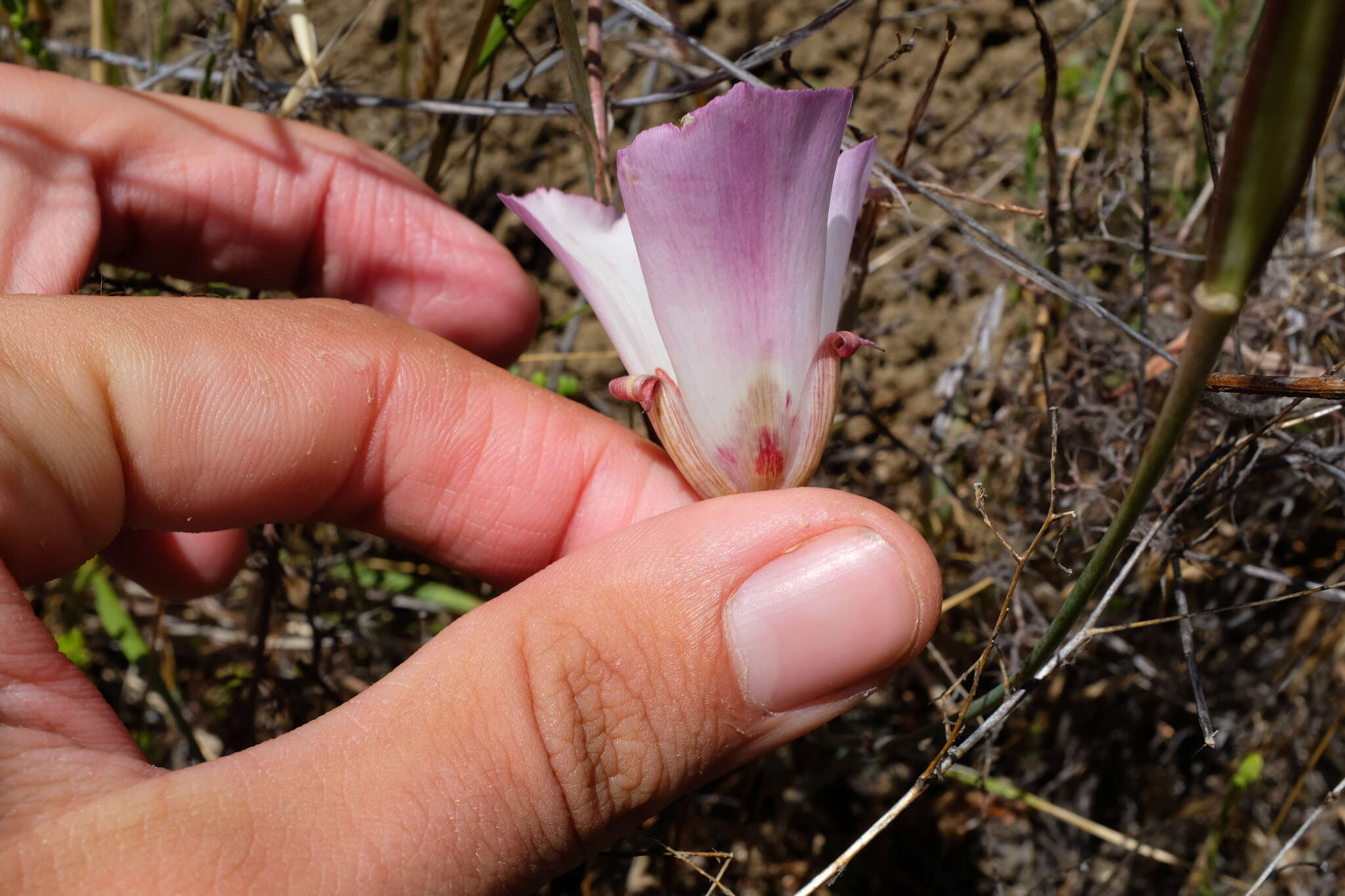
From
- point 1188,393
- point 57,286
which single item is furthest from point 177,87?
point 1188,393

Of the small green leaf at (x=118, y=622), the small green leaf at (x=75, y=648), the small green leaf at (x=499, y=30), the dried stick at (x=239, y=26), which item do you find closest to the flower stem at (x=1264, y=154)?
the small green leaf at (x=499, y=30)

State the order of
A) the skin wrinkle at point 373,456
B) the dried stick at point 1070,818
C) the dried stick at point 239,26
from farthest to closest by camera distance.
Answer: the dried stick at point 1070,818 < the dried stick at point 239,26 < the skin wrinkle at point 373,456

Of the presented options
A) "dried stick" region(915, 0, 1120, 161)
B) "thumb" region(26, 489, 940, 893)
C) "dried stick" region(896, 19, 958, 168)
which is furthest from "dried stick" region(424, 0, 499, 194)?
"thumb" region(26, 489, 940, 893)

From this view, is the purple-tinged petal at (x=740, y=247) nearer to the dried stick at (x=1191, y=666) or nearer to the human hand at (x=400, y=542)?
the human hand at (x=400, y=542)

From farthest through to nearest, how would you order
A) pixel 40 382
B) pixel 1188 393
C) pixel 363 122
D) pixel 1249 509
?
pixel 363 122 → pixel 1249 509 → pixel 40 382 → pixel 1188 393

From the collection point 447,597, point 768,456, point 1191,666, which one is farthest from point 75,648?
point 1191,666

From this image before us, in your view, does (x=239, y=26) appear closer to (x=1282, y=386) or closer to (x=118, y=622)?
(x=118, y=622)

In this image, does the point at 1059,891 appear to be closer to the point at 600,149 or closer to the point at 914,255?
the point at 914,255
